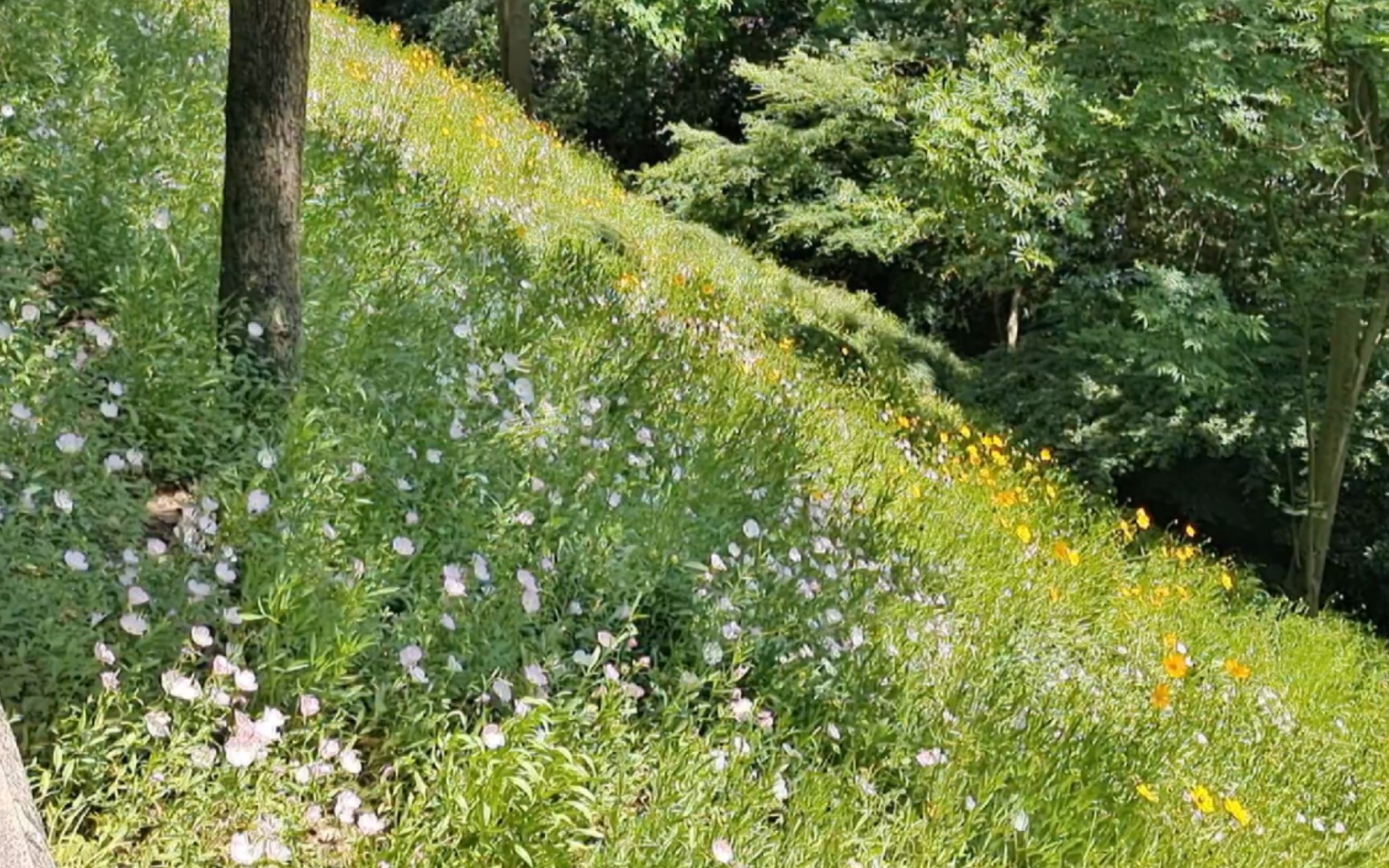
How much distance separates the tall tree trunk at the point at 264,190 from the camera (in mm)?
2764

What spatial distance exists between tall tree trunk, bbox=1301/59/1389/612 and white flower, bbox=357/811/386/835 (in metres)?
7.49

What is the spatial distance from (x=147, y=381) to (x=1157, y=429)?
9.30 meters

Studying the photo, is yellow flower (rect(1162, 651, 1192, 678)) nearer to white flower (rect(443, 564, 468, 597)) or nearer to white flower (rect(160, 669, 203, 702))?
white flower (rect(443, 564, 468, 597))

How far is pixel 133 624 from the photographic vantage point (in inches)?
75.9

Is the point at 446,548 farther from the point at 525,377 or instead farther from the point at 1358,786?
the point at 1358,786

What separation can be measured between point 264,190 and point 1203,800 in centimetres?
296

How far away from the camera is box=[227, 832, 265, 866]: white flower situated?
168cm

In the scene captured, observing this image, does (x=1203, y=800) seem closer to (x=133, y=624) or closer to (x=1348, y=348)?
(x=133, y=624)

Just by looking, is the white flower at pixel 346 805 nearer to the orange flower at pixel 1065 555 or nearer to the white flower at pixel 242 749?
the white flower at pixel 242 749

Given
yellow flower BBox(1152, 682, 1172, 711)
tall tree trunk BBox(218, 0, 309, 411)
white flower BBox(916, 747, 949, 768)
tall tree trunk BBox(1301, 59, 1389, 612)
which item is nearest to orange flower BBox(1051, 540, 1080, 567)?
yellow flower BBox(1152, 682, 1172, 711)

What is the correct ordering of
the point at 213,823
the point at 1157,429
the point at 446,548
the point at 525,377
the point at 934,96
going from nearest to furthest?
the point at 213,823 → the point at 446,548 → the point at 525,377 → the point at 934,96 → the point at 1157,429

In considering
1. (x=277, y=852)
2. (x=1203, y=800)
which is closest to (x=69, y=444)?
(x=277, y=852)

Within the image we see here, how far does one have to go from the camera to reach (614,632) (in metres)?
2.67

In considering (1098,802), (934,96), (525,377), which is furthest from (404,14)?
(1098,802)
